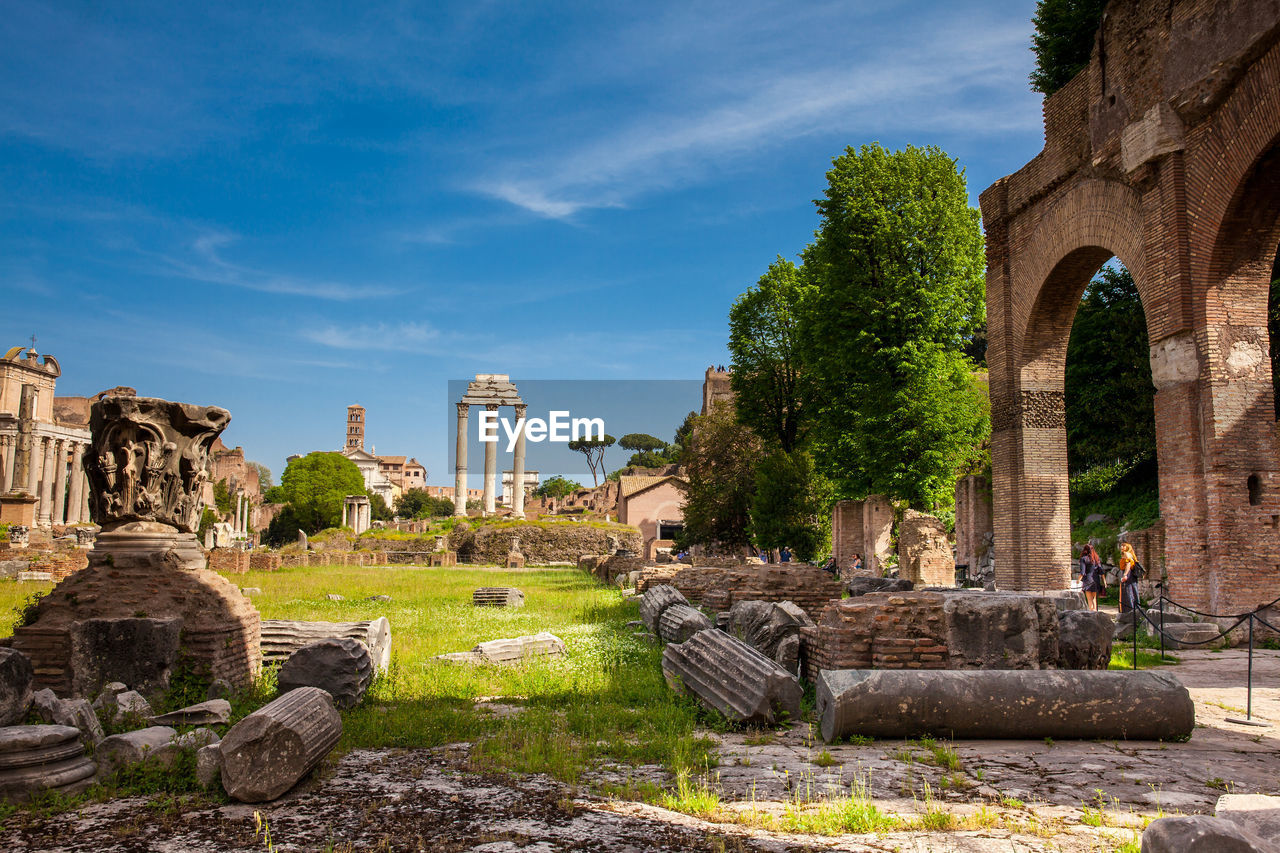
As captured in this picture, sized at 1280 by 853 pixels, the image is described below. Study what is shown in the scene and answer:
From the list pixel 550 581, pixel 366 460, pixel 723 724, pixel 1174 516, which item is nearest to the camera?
pixel 723 724

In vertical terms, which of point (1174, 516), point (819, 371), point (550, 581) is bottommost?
point (550, 581)

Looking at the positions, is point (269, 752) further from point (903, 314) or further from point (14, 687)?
point (903, 314)

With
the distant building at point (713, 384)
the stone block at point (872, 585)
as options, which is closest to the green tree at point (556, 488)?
the distant building at point (713, 384)

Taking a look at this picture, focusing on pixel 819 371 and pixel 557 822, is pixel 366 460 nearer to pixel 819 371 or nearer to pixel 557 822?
pixel 819 371

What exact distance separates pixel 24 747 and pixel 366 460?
117 m

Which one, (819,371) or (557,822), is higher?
(819,371)

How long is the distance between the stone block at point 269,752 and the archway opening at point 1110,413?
19.2m

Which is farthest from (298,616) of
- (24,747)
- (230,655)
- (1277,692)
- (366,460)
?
(366,460)

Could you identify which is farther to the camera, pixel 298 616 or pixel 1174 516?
pixel 298 616

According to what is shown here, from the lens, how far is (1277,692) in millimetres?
7871

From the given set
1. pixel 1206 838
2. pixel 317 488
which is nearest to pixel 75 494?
pixel 317 488

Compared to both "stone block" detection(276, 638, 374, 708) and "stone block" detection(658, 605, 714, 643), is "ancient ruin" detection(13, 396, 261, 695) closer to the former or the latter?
"stone block" detection(276, 638, 374, 708)

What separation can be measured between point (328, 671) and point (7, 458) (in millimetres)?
52873

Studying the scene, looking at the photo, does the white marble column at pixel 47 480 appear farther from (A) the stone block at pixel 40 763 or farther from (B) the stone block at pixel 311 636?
(A) the stone block at pixel 40 763
